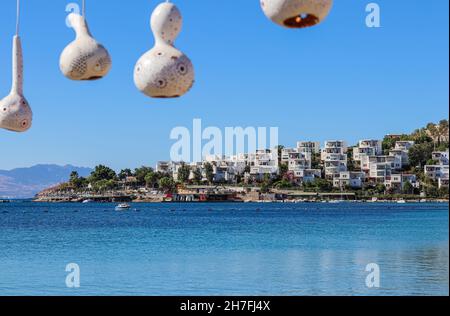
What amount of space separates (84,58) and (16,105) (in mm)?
216

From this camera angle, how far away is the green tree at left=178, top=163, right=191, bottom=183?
6962 centimetres

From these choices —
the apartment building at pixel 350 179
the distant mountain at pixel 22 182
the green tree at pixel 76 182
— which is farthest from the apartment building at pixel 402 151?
the distant mountain at pixel 22 182

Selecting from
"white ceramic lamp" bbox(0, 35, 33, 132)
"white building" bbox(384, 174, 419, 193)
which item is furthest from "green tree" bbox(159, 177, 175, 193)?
"white ceramic lamp" bbox(0, 35, 33, 132)

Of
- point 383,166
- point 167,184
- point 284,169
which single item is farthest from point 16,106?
point 167,184

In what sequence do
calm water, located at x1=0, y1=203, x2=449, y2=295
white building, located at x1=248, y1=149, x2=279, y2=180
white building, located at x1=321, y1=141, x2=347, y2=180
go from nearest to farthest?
calm water, located at x1=0, y1=203, x2=449, y2=295 → white building, located at x1=321, y1=141, x2=347, y2=180 → white building, located at x1=248, y1=149, x2=279, y2=180

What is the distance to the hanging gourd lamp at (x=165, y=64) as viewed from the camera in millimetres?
1396

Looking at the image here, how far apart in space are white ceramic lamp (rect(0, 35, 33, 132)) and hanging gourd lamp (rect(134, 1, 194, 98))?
0.31 metres

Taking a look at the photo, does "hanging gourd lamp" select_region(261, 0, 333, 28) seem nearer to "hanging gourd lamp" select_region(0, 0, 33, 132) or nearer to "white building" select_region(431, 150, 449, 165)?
"hanging gourd lamp" select_region(0, 0, 33, 132)

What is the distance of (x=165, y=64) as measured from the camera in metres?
1.39

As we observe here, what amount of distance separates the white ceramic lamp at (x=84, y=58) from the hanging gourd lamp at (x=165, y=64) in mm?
113

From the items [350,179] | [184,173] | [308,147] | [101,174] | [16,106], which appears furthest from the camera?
[101,174]

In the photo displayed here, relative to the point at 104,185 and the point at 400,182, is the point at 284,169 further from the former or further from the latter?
the point at 104,185

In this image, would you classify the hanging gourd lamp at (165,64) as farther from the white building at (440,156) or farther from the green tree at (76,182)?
the green tree at (76,182)
